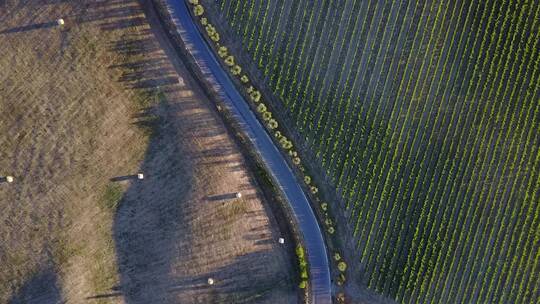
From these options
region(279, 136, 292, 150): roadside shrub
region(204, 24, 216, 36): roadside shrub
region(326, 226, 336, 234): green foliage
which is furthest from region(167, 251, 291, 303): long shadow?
region(204, 24, 216, 36): roadside shrub

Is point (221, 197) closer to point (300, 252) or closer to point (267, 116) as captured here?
point (267, 116)

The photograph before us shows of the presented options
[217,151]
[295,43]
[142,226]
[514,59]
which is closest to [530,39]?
[514,59]

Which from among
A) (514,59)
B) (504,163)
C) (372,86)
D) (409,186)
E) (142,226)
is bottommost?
(142,226)

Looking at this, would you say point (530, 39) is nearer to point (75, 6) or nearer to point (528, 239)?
point (528, 239)

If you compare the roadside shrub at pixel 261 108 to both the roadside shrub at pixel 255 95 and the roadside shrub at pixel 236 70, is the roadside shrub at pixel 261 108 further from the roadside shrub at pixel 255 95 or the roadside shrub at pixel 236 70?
the roadside shrub at pixel 236 70

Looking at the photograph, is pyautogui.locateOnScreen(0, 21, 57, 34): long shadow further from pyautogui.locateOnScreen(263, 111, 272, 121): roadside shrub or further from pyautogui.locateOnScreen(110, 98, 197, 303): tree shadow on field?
pyautogui.locateOnScreen(263, 111, 272, 121): roadside shrub


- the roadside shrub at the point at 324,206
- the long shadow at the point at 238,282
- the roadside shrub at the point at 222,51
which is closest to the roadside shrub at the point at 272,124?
the roadside shrub at the point at 222,51
